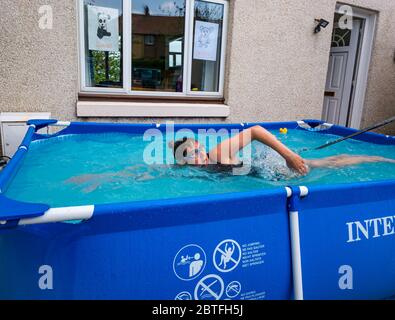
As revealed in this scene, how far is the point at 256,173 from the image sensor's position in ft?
9.41

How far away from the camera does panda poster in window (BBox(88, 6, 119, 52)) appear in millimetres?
4051

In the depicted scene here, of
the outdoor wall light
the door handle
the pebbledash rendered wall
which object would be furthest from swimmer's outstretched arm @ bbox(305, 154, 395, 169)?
the door handle

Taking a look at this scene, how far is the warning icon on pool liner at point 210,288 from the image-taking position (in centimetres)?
138

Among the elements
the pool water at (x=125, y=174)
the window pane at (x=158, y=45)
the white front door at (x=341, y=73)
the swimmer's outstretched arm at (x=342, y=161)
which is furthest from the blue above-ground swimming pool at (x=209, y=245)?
the white front door at (x=341, y=73)

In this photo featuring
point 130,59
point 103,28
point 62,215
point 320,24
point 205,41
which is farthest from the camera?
point 320,24

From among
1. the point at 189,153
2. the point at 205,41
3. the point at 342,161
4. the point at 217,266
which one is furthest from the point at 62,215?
the point at 205,41

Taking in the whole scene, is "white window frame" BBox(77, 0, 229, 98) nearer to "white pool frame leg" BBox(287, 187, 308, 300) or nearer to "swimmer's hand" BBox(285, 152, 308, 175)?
"swimmer's hand" BBox(285, 152, 308, 175)

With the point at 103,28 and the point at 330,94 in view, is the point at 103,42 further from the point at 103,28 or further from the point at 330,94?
the point at 330,94

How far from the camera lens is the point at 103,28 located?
13.5 ft

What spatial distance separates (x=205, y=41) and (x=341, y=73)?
11.3ft

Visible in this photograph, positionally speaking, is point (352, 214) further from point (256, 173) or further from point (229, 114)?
point (229, 114)

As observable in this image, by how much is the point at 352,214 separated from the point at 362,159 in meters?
1.64

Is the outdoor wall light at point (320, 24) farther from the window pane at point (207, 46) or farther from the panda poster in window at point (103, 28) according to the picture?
the panda poster in window at point (103, 28)
